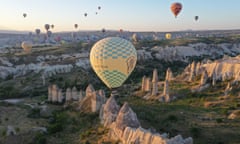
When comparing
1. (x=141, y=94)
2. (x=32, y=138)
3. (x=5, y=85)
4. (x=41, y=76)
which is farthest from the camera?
(x=41, y=76)

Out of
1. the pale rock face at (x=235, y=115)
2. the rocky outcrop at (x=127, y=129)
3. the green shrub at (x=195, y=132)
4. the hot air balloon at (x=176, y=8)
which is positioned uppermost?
the hot air balloon at (x=176, y=8)

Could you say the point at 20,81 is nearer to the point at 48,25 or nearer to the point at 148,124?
the point at 148,124

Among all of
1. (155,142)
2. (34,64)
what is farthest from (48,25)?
(155,142)

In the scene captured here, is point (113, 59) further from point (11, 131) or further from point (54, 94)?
point (54, 94)

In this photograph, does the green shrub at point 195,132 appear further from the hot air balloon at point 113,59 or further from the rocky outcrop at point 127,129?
the hot air balloon at point 113,59

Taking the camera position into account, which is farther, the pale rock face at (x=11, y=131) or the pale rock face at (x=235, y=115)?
the pale rock face at (x=235, y=115)

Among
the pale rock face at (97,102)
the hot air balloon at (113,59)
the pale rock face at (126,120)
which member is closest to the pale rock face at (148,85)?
the pale rock face at (97,102)

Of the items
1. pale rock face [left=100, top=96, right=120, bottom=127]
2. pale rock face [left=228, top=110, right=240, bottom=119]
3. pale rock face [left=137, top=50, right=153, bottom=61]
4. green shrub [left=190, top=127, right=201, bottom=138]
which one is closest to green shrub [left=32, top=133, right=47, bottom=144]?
pale rock face [left=100, top=96, right=120, bottom=127]

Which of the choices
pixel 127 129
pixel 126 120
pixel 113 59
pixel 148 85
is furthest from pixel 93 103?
pixel 148 85

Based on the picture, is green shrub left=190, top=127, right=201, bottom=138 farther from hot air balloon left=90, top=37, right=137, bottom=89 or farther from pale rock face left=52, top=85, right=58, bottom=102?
pale rock face left=52, top=85, right=58, bottom=102
